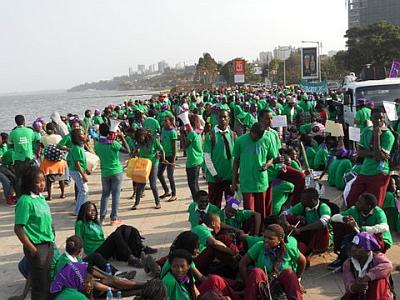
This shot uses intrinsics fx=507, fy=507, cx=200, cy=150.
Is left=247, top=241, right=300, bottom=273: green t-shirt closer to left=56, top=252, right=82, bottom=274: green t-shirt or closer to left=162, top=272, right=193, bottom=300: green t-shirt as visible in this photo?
left=162, top=272, right=193, bottom=300: green t-shirt

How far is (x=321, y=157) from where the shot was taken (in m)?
10.5

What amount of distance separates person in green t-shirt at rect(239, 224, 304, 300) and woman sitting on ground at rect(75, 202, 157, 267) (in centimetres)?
200

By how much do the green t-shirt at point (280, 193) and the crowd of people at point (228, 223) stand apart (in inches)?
0.6

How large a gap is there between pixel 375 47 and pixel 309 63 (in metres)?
42.3

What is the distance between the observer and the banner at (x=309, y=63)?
2417 cm

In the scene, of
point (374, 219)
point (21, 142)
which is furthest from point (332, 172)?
point (21, 142)

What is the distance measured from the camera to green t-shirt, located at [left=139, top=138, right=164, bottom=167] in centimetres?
895

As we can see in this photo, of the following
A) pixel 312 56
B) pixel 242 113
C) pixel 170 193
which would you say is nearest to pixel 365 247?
pixel 170 193

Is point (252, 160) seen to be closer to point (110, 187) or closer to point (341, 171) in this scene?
point (110, 187)

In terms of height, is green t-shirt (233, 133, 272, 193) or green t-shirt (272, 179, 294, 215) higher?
green t-shirt (233, 133, 272, 193)

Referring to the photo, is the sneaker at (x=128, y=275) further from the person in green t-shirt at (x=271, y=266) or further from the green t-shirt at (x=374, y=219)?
the green t-shirt at (x=374, y=219)

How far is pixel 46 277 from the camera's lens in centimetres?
484

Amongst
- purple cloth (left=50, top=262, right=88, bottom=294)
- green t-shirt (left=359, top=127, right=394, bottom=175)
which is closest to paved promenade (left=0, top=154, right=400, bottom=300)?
green t-shirt (left=359, top=127, right=394, bottom=175)

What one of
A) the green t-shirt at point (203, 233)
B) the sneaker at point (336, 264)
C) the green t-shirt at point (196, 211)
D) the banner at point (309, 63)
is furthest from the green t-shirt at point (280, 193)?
the banner at point (309, 63)
